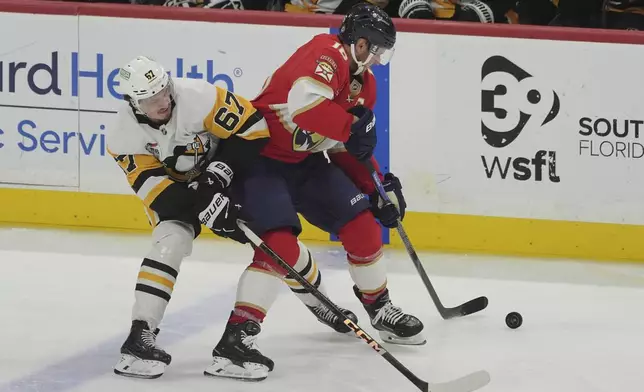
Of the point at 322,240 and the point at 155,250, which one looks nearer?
the point at 155,250

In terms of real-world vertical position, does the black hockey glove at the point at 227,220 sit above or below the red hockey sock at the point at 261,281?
above

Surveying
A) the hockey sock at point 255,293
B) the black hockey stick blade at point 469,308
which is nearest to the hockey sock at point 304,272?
the hockey sock at point 255,293

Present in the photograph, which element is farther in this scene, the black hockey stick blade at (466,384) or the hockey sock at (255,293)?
the hockey sock at (255,293)

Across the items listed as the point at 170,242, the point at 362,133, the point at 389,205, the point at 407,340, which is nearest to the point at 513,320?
the point at 407,340

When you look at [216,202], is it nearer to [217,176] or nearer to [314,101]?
[217,176]

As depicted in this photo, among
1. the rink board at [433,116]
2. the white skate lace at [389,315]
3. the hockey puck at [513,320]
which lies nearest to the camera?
the white skate lace at [389,315]

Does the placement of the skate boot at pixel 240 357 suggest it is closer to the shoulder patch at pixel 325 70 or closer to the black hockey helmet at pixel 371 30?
the shoulder patch at pixel 325 70

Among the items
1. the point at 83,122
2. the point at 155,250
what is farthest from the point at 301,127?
the point at 83,122

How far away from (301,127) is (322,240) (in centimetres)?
184

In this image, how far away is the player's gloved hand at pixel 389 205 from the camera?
3963 millimetres

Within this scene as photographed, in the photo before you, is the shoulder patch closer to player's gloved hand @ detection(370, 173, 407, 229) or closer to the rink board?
player's gloved hand @ detection(370, 173, 407, 229)

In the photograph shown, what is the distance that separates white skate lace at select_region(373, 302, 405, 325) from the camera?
3.88 meters

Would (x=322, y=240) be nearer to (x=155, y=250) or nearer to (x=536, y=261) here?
(x=536, y=261)

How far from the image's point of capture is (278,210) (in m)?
3.54
